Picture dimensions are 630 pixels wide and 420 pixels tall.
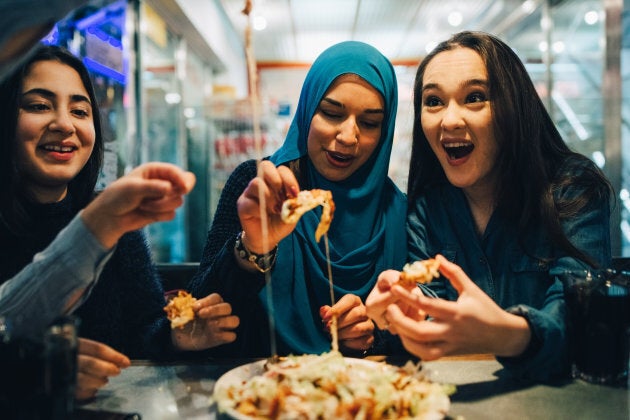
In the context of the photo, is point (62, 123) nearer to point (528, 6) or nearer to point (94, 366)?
point (94, 366)

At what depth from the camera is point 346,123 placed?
5.41 ft

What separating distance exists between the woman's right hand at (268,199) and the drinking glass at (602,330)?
75 cm

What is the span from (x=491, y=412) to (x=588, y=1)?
15.5ft

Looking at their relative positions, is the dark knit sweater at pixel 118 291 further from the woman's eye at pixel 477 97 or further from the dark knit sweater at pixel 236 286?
the woman's eye at pixel 477 97

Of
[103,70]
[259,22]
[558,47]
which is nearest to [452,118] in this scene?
[103,70]

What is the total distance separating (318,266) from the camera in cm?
170

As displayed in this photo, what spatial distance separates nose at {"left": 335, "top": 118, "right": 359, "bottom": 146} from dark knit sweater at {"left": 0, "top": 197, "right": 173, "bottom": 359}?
0.77 m

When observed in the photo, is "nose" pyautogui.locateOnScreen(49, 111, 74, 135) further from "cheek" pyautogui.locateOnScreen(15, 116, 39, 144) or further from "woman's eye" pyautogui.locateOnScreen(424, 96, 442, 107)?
"woman's eye" pyautogui.locateOnScreen(424, 96, 442, 107)

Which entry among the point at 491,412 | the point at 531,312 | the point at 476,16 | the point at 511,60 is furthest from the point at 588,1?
the point at 491,412

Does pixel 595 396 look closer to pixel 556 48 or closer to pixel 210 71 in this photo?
pixel 556 48

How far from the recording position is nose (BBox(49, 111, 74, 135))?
1434 millimetres

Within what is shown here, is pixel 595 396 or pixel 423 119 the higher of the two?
pixel 423 119

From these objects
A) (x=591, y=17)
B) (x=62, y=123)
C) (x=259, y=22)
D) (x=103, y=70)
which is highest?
(x=259, y=22)

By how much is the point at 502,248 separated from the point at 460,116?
1.53 feet
